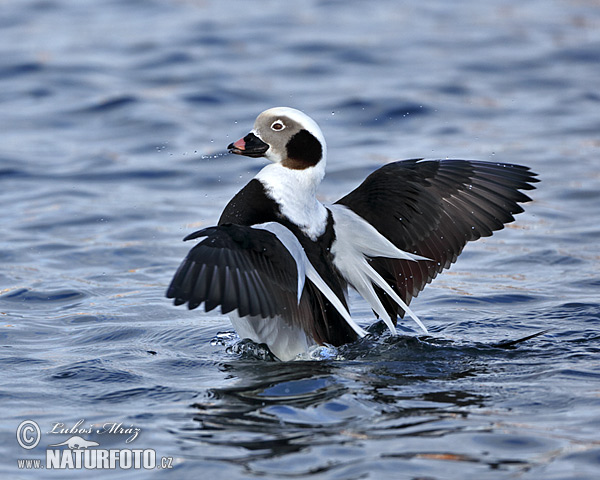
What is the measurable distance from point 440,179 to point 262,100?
4763mm

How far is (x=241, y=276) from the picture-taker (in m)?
3.74

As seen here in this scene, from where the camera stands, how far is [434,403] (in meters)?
3.61

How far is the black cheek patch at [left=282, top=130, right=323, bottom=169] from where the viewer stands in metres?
4.44

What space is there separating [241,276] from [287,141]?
3.11 ft

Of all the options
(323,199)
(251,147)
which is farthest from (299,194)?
(323,199)

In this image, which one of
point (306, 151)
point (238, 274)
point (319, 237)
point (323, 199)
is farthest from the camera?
point (323, 199)

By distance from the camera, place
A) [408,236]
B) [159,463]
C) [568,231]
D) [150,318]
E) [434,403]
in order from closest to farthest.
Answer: [159,463] → [434,403] → [408,236] → [150,318] → [568,231]

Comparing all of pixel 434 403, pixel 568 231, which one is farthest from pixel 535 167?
pixel 434 403

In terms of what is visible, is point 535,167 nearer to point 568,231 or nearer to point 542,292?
point 568,231

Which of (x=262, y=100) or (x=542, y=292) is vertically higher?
(x=262, y=100)

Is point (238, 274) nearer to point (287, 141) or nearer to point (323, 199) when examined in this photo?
point (287, 141)

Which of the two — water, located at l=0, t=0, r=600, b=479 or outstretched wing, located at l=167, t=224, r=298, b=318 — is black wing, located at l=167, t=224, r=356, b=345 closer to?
outstretched wing, located at l=167, t=224, r=298, b=318

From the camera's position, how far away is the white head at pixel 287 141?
4445 millimetres

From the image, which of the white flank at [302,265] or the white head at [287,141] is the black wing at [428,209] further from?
the white flank at [302,265]
